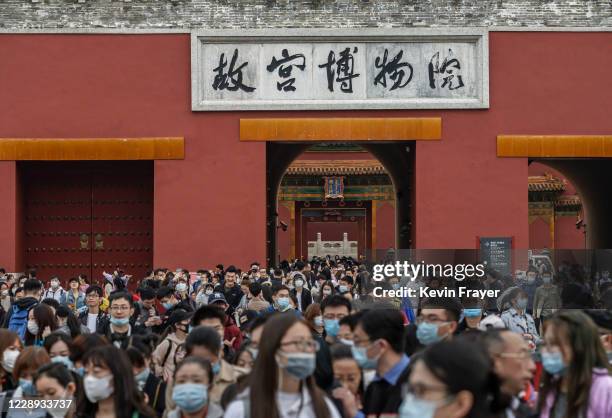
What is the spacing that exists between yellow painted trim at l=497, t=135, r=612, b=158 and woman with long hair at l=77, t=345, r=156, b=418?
14.8m

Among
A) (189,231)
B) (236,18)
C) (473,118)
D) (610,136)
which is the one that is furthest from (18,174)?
(610,136)

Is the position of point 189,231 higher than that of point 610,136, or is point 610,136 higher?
point 610,136

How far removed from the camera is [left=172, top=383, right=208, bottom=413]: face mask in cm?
484

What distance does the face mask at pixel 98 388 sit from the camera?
16.2ft

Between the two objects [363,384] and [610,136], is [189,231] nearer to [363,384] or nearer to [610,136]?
[610,136]

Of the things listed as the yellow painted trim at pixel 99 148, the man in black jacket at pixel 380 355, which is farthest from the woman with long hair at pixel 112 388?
the yellow painted trim at pixel 99 148

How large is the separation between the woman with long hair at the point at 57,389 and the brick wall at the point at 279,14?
1421cm

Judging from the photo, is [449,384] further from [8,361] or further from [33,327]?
[33,327]

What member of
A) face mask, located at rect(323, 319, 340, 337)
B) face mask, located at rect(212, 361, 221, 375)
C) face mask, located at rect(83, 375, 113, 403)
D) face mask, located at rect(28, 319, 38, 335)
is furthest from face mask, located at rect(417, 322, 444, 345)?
face mask, located at rect(28, 319, 38, 335)

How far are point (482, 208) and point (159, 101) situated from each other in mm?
6315

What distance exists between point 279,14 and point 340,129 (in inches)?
95.4

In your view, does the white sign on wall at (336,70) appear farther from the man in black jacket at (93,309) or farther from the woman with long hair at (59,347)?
the woman with long hair at (59,347)

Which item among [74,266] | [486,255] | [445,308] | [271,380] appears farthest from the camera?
[74,266]

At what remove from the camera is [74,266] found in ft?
64.7
